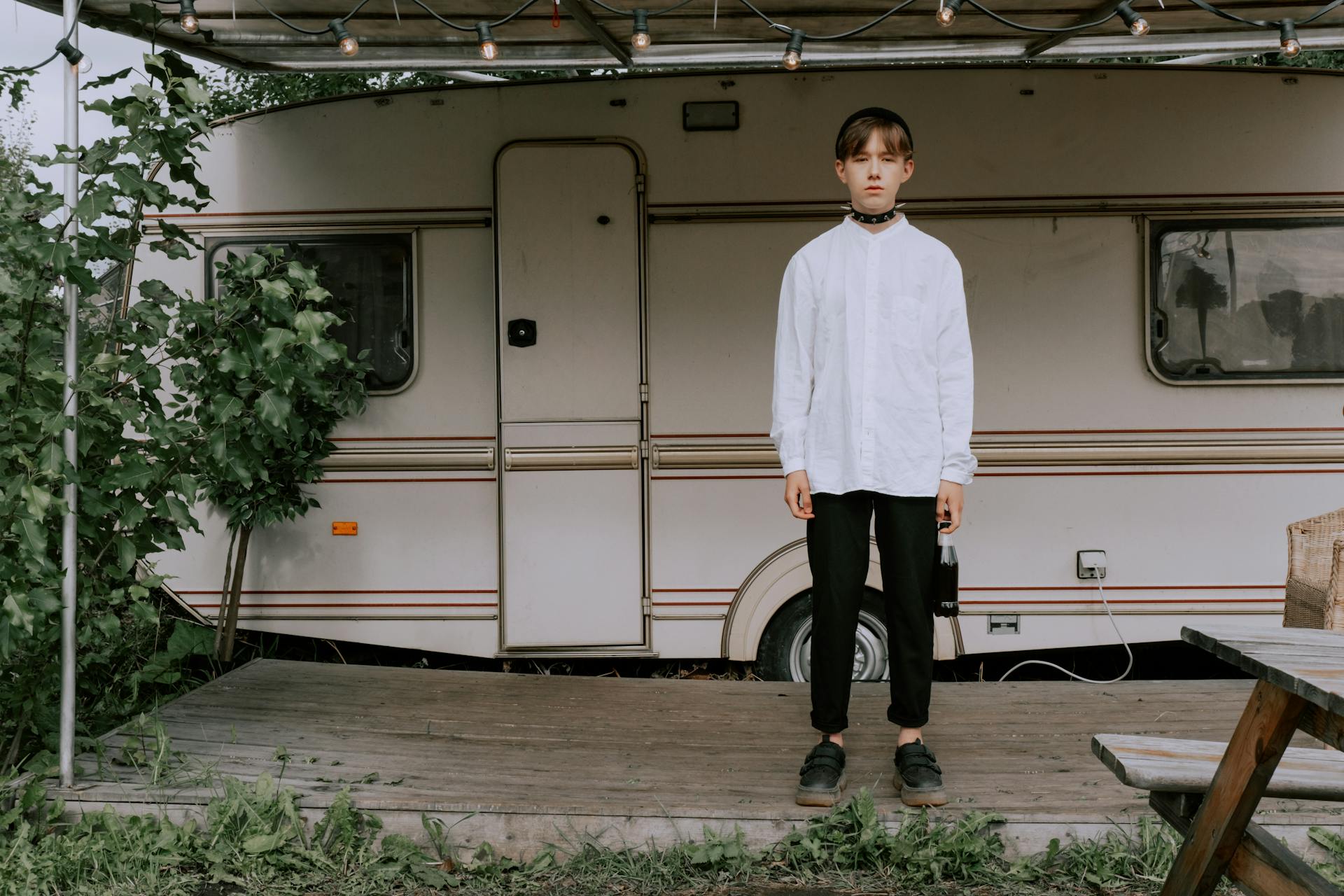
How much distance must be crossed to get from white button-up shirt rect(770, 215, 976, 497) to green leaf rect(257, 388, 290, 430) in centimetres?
146

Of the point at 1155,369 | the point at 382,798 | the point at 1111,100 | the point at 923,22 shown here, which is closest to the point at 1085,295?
the point at 1155,369

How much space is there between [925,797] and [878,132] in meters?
1.88

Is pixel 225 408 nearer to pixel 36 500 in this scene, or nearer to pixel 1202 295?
pixel 36 500

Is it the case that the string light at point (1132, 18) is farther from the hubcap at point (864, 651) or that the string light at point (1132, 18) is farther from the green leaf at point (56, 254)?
the green leaf at point (56, 254)

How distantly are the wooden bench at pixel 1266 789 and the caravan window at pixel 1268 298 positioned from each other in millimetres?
2601

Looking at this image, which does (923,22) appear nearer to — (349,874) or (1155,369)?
(1155,369)

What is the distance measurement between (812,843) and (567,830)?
0.70 meters

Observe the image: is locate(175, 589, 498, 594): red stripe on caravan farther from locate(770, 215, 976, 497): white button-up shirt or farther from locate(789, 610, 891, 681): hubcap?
locate(770, 215, 976, 497): white button-up shirt

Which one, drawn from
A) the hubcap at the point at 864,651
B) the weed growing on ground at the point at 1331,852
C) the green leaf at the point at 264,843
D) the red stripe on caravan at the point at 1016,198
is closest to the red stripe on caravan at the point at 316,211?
the red stripe on caravan at the point at 1016,198

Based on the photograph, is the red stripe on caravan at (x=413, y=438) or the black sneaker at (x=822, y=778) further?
the red stripe on caravan at (x=413, y=438)

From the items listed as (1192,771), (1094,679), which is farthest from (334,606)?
(1192,771)

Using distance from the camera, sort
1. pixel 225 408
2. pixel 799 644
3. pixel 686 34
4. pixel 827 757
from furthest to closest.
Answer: pixel 799 644
pixel 686 34
pixel 225 408
pixel 827 757

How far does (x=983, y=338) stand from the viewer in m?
4.79

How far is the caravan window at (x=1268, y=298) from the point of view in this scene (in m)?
4.75
